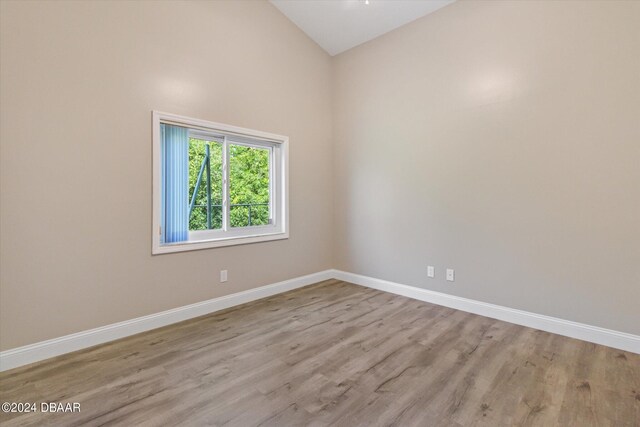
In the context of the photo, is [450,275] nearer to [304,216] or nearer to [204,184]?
[304,216]

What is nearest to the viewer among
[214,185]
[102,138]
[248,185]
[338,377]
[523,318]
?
[338,377]

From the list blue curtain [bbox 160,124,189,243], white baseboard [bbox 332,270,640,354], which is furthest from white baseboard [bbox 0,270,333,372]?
white baseboard [bbox 332,270,640,354]

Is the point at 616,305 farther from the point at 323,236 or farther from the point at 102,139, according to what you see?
the point at 102,139

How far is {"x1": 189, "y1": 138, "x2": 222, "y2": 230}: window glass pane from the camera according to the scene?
11.0 ft

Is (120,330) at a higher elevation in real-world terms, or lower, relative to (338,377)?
higher

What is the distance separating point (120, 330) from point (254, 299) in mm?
1350

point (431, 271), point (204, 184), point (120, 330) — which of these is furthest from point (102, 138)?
point (431, 271)

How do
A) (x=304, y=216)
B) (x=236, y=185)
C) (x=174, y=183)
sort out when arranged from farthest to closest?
(x=304, y=216)
(x=236, y=185)
(x=174, y=183)

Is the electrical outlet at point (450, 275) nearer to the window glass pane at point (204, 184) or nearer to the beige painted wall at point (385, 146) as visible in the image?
the beige painted wall at point (385, 146)

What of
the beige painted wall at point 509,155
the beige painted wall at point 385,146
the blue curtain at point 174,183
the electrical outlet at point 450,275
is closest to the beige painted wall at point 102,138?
the beige painted wall at point 385,146

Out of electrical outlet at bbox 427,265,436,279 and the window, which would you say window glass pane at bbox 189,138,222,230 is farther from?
electrical outlet at bbox 427,265,436,279

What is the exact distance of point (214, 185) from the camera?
3.51m

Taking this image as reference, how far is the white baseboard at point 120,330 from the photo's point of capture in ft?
7.22

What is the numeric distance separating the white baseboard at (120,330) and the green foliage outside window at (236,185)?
2.70 ft
